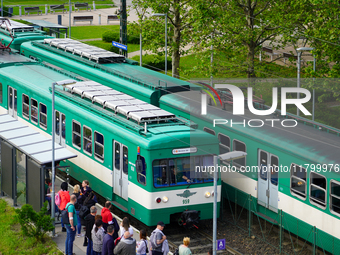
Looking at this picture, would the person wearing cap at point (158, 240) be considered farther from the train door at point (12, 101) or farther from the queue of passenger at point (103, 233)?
the train door at point (12, 101)

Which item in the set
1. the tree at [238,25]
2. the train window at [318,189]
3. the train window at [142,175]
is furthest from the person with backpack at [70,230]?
the tree at [238,25]

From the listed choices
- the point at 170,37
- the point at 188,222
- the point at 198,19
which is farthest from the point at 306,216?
the point at 170,37

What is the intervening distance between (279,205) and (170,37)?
19.3 meters

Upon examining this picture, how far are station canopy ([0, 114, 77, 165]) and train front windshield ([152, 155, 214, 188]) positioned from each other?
130 inches

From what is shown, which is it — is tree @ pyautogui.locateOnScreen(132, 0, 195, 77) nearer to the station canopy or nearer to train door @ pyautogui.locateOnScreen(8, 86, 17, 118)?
train door @ pyautogui.locateOnScreen(8, 86, 17, 118)

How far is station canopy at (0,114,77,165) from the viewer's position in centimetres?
1838

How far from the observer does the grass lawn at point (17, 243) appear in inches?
645

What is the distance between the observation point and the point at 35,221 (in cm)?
1675

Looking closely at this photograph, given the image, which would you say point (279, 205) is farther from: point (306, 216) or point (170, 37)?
point (170, 37)

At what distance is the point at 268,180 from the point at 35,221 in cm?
675

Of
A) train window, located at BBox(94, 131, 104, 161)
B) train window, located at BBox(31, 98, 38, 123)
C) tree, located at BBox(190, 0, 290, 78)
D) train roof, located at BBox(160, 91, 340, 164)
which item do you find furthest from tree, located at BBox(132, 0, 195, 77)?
train window, located at BBox(94, 131, 104, 161)

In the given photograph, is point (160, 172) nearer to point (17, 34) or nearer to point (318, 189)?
point (318, 189)

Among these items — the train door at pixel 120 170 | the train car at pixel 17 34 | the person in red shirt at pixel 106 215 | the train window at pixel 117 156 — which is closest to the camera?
the person in red shirt at pixel 106 215

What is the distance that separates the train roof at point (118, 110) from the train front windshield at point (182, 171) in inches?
18.7
